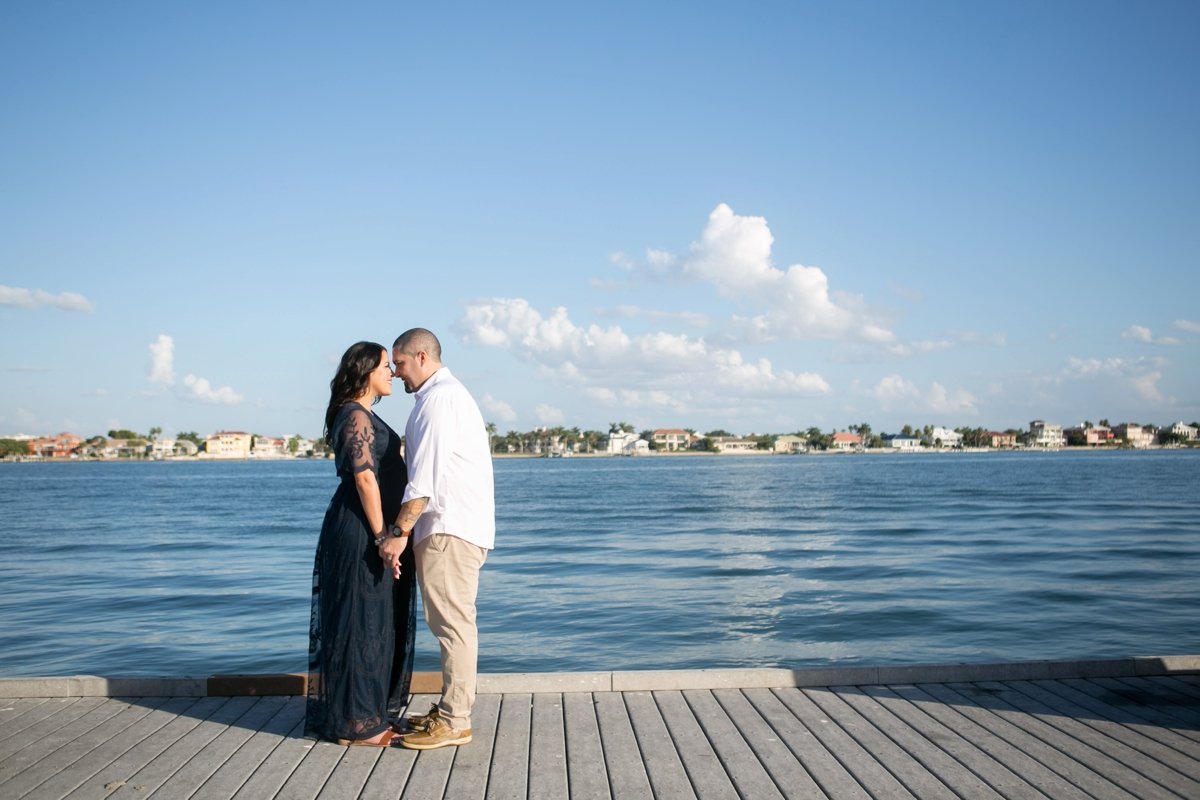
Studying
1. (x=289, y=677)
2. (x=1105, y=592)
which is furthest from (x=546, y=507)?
(x=289, y=677)

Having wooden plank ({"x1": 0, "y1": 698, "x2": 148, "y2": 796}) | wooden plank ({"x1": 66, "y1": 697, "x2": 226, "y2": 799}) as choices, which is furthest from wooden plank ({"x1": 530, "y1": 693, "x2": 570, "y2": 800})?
wooden plank ({"x1": 0, "y1": 698, "x2": 148, "y2": 796})

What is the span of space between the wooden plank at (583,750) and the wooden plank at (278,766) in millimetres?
1150

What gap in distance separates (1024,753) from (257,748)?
350cm

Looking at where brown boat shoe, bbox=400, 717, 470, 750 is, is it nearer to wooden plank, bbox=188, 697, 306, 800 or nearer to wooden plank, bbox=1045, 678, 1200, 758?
wooden plank, bbox=188, 697, 306, 800

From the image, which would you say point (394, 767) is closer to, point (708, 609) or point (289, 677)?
point (289, 677)

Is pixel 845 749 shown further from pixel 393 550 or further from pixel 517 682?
pixel 393 550

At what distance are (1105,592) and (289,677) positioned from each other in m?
15.2

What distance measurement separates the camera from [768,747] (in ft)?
14.7

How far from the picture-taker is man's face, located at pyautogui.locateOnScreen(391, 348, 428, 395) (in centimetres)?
482

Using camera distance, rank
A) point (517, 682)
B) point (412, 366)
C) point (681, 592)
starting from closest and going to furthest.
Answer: point (412, 366), point (517, 682), point (681, 592)

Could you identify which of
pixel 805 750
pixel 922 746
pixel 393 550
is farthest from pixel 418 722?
pixel 922 746

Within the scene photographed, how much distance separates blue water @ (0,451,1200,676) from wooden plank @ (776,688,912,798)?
544 centimetres

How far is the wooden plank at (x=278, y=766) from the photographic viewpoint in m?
3.98

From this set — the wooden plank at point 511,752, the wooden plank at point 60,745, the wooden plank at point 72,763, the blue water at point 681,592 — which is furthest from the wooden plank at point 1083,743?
the blue water at point 681,592
